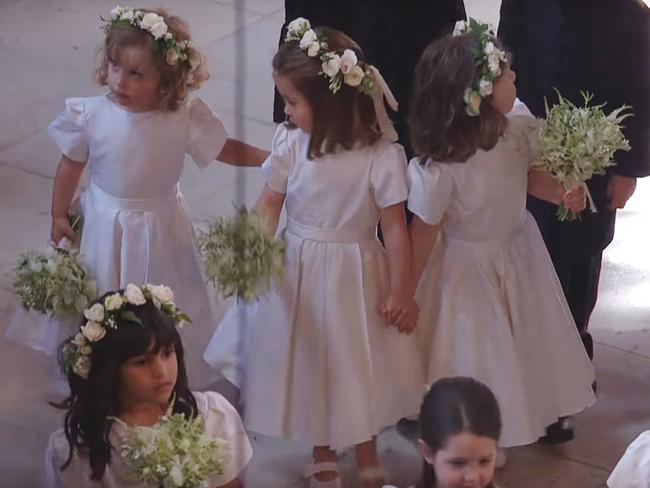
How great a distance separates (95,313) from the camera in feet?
7.79

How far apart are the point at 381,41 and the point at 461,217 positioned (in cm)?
42

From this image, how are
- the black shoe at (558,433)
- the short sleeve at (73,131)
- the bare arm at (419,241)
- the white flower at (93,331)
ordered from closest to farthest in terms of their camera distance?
the white flower at (93,331) < the bare arm at (419,241) < the short sleeve at (73,131) < the black shoe at (558,433)

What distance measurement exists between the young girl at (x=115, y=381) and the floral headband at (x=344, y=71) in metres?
0.50

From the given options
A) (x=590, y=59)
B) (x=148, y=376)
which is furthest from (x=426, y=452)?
(x=590, y=59)

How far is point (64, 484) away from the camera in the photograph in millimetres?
2430

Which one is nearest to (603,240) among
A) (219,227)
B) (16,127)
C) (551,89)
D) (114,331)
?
(551,89)

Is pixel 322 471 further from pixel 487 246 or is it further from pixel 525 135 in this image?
pixel 525 135

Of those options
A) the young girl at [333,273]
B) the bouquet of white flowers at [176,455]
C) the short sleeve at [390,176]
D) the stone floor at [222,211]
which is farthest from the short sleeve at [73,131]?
the bouquet of white flowers at [176,455]

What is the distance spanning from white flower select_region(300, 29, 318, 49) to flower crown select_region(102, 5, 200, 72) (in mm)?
287

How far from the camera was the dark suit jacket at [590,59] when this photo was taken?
2.74 m

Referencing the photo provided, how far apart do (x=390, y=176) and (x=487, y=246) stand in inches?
9.5

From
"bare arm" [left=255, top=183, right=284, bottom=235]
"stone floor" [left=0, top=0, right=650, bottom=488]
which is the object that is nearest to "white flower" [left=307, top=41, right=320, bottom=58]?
"bare arm" [left=255, top=183, right=284, bottom=235]

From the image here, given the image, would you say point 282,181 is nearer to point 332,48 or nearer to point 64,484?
point 332,48

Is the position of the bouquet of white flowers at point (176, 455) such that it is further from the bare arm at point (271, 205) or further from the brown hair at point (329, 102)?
the brown hair at point (329, 102)
